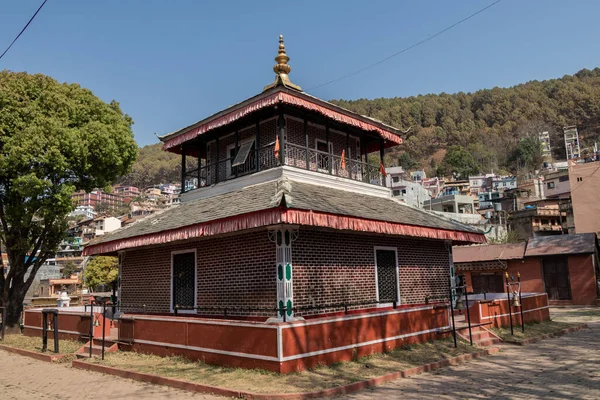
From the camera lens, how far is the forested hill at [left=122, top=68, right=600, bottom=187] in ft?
430

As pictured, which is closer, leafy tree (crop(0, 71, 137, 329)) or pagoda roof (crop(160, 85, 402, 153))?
pagoda roof (crop(160, 85, 402, 153))

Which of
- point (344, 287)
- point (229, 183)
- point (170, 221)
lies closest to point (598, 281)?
point (344, 287)

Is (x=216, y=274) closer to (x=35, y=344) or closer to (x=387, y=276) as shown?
(x=387, y=276)

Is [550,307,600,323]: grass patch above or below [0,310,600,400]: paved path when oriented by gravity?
below

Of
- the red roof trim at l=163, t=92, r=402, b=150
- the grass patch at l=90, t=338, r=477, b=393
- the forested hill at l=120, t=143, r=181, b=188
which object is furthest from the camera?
the forested hill at l=120, t=143, r=181, b=188

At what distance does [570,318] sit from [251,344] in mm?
17434

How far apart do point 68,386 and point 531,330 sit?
13712mm

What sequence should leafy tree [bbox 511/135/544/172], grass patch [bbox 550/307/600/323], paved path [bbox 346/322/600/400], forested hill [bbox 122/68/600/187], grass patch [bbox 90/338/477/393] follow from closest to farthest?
paved path [bbox 346/322/600/400] → grass patch [bbox 90/338/477/393] → grass patch [bbox 550/307/600/323] → leafy tree [bbox 511/135/544/172] → forested hill [bbox 122/68/600/187]

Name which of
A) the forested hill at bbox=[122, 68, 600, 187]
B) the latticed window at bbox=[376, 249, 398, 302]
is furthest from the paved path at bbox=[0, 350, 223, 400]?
the forested hill at bbox=[122, 68, 600, 187]

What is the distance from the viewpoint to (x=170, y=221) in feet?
46.3

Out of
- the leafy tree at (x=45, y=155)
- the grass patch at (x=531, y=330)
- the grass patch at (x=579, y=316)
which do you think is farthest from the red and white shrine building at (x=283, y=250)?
the grass patch at (x=579, y=316)

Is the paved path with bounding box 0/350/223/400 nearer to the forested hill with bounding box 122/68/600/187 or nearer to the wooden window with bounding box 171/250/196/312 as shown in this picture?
the wooden window with bounding box 171/250/196/312

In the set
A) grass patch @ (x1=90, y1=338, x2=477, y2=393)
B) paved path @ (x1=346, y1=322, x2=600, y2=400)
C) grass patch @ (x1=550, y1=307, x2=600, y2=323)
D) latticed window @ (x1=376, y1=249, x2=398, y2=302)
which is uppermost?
latticed window @ (x1=376, y1=249, x2=398, y2=302)

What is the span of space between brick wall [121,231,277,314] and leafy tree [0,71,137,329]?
Answer: 4.39 meters
